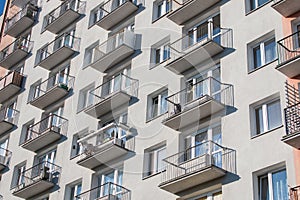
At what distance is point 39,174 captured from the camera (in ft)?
94.8

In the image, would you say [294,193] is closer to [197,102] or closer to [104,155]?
[197,102]

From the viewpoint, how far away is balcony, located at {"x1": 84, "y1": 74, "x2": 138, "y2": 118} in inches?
1033

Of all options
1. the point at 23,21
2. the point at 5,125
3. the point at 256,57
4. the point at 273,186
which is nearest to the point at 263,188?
the point at 273,186

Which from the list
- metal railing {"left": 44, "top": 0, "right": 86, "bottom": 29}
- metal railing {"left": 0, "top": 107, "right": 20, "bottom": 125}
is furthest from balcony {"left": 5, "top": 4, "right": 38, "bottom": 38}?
metal railing {"left": 0, "top": 107, "right": 20, "bottom": 125}

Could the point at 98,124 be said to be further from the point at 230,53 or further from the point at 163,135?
the point at 230,53

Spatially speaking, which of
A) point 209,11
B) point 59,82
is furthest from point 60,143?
point 209,11

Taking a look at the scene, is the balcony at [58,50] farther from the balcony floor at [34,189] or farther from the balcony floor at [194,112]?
the balcony floor at [194,112]

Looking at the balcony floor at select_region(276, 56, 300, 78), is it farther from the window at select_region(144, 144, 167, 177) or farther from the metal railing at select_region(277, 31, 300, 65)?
the window at select_region(144, 144, 167, 177)

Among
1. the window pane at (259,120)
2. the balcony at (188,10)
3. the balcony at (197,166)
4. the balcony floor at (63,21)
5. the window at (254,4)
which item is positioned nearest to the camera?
the balcony at (197,166)

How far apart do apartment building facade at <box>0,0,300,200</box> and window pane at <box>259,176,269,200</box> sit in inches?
1.3

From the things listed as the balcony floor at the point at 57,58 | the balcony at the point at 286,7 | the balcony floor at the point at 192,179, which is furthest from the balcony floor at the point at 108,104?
the balcony at the point at 286,7

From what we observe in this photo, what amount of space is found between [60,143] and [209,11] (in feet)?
31.8

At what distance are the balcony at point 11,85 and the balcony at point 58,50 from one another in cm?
149

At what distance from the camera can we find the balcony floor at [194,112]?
2188cm
